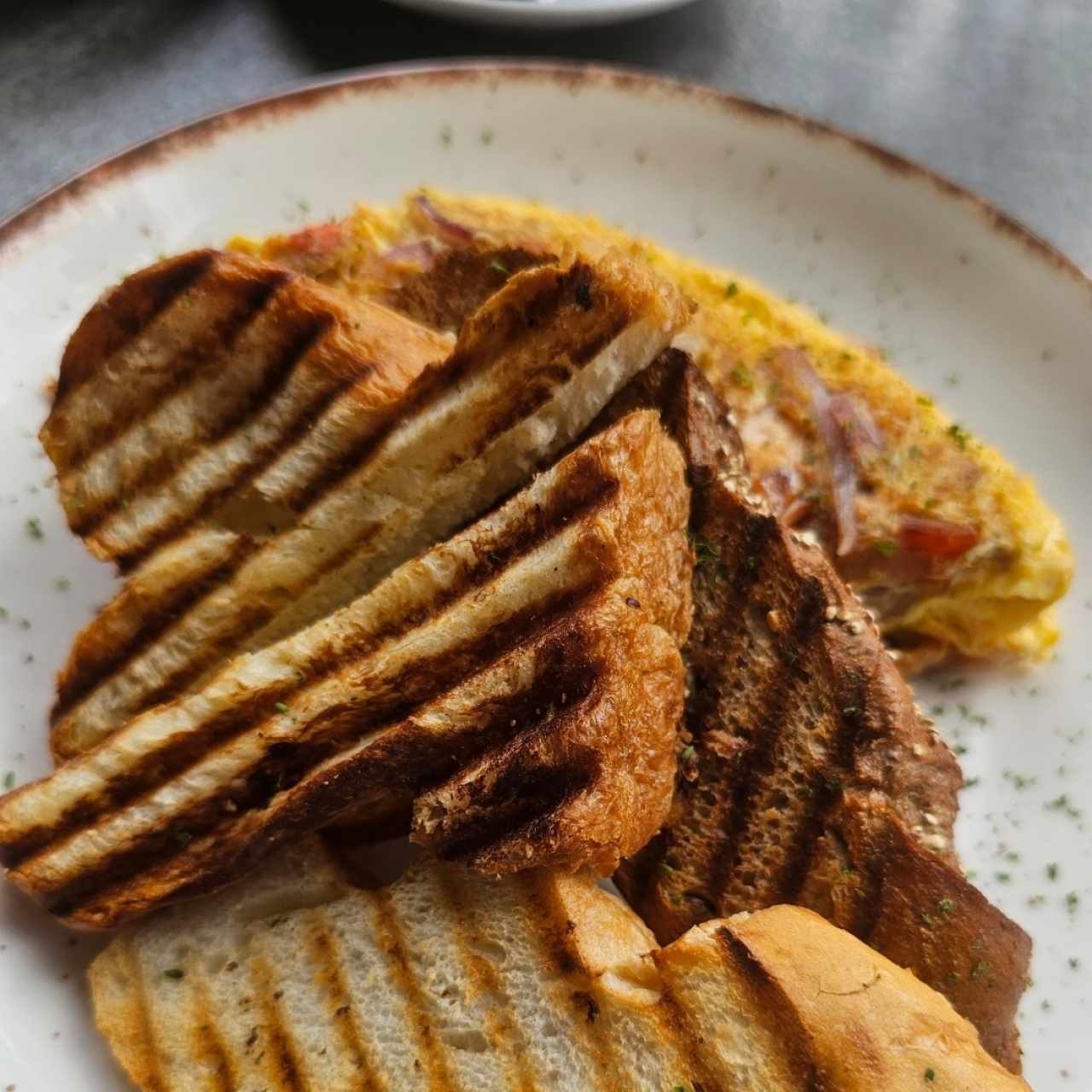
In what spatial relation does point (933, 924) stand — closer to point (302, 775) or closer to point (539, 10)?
point (302, 775)

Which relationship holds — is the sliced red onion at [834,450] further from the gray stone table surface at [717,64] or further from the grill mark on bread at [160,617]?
the gray stone table surface at [717,64]

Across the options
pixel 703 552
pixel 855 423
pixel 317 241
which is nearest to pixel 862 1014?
pixel 703 552

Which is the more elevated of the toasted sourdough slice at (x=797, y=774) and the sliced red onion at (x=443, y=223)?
the sliced red onion at (x=443, y=223)

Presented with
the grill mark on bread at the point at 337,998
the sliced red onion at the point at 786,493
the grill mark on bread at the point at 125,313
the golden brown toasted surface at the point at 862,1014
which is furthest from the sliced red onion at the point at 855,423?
the grill mark on bread at the point at 337,998

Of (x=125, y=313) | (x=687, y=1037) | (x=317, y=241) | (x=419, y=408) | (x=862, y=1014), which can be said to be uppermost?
(x=317, y=241)

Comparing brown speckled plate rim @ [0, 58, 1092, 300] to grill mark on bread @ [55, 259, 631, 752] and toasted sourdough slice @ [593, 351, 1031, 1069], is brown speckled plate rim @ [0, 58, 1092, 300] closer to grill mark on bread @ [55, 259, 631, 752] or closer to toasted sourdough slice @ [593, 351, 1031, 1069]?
grill mark on bread @ [55, 259, 631, 752]
